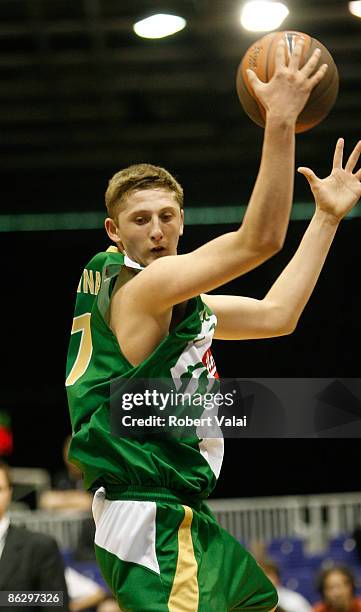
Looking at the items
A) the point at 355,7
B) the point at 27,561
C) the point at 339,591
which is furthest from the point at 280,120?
the point at 355,7

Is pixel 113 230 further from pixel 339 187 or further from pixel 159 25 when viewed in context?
pixel 159 25

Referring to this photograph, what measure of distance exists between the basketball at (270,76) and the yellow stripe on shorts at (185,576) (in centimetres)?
124

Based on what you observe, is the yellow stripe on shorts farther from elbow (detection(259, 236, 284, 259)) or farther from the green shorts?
Result: elbow (detection(259, 236, 284, 259))

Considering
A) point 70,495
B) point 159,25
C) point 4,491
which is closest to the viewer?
point 4,491

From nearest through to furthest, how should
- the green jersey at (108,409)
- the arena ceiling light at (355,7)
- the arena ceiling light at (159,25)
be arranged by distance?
the green jersey at (108,409) → the arena ceiling light at (355,7) → the arena ceiling light at (159,25)

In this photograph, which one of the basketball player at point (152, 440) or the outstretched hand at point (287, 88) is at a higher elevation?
the outstretched hand at point (287, 88)

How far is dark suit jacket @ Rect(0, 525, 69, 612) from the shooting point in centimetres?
481

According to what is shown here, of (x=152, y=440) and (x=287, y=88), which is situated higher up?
(x=287, y=88)

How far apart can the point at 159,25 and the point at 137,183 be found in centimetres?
678

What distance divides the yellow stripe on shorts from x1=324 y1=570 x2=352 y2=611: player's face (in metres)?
4.23

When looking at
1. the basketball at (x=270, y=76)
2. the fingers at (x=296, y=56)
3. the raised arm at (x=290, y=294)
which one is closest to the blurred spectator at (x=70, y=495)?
the raised arm at (x=290, y=294)

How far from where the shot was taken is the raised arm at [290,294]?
11.2 feet

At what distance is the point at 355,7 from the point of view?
9461 millimetres

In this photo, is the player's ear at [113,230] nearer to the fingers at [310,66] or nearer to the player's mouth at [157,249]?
the player's mouth at [157,249]
